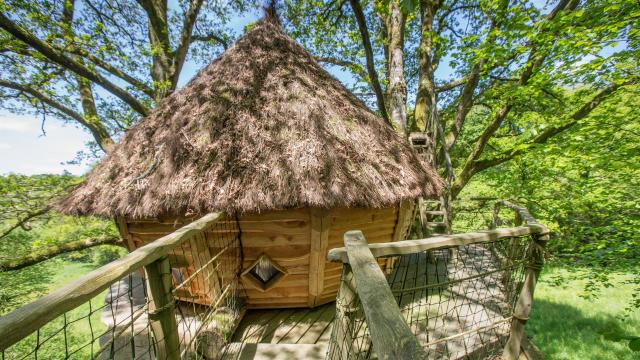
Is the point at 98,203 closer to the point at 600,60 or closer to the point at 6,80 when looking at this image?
the point at 6,80

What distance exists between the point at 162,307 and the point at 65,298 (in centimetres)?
74

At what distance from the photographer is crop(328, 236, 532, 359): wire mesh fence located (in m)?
1.71

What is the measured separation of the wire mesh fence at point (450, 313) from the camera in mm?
1708

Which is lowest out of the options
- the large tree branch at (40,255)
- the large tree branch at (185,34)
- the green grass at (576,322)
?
the green grass at (576,322)

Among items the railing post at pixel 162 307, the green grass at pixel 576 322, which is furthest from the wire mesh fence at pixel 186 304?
the green grass at pixel 576 322

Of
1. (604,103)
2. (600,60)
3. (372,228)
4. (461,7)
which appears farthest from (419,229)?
(461,7)

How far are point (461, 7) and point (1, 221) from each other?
13.3 metres

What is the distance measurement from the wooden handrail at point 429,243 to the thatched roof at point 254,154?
35.4 inches

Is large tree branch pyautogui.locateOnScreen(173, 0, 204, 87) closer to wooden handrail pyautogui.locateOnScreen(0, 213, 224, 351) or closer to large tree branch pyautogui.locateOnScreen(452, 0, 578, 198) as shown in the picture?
wooden handrail pyautogui.locateOnScreen(0, 213, 224, 351)

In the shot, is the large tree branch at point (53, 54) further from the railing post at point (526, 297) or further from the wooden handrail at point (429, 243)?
the railing post at point (526, 297)

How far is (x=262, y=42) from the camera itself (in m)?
4.25

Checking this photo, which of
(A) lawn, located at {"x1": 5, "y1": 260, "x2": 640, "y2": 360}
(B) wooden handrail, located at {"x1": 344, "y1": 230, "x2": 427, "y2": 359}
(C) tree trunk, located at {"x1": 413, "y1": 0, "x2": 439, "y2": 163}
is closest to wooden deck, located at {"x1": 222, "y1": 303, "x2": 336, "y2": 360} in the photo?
(B) wooden handrail, located at {"x1": 344, "y1": 230, "x2": 427, "y2": 359}

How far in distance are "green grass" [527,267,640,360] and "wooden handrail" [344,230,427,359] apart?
6.61 meters

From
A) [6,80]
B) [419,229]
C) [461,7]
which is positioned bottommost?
[419,229]
